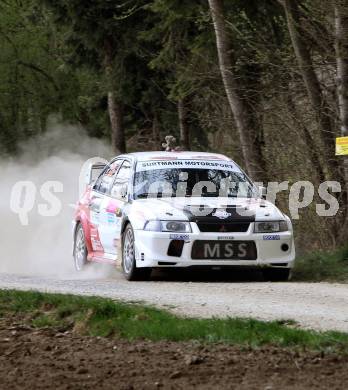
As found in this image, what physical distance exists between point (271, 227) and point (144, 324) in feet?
14.8

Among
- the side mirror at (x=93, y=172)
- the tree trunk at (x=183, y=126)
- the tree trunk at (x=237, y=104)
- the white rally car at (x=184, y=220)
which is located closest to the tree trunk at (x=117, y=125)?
the tree trunk at (x=183, y=126)

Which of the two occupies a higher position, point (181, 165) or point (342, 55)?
point (342, 55)

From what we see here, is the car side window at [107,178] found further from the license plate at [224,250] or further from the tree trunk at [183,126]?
the tree trunk at [183,126]

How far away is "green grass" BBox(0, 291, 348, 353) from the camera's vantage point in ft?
26.5

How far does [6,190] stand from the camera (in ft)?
78.4

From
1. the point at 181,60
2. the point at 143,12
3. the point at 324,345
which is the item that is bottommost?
the point at 324,345

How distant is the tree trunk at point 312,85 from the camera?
55.9 ft

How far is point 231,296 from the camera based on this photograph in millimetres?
11070

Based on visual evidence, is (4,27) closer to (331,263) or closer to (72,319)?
(331,263)

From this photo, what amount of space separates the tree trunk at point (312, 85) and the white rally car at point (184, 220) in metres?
2.76

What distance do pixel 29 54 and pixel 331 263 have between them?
30.6m

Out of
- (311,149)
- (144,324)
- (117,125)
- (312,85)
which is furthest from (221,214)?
(117,125)

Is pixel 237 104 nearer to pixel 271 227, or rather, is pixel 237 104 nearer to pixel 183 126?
pixel 271 227

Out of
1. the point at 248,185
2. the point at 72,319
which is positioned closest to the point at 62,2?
the point at 248,185
